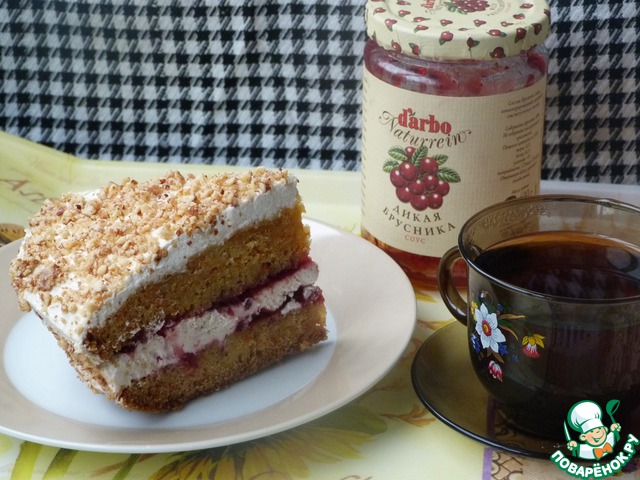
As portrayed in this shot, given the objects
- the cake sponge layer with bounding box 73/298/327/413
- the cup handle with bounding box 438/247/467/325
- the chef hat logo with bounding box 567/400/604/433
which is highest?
the cup handle with bounding box 438/247/467/325

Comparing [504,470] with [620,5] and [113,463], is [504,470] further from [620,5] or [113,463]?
[620,5]

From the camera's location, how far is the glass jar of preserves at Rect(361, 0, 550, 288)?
0.99 meters

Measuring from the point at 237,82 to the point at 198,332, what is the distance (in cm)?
57

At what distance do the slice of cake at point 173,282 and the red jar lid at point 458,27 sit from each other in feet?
0.71

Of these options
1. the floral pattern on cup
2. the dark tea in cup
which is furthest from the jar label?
the floral pattern on cup

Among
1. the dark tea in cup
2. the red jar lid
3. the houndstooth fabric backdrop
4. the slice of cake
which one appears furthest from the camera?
the houndstooth fabric backdrop

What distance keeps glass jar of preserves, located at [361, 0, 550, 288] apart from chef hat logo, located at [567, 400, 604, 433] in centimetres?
34

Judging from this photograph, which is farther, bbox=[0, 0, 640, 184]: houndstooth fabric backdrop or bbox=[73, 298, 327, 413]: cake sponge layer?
bbox=[0, 0, 640, 184]: houndstooth fabric backdrop

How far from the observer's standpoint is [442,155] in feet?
3.41

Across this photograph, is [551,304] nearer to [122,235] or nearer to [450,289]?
[450,289]

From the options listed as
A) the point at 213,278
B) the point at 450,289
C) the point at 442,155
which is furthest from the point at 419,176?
the point at 213,278

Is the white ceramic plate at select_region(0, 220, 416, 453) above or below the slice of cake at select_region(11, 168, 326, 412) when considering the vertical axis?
below

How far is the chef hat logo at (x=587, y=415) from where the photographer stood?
2.54ft

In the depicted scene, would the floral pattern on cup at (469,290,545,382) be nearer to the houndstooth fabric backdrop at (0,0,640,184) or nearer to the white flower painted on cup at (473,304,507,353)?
the white flower painted on cup at (473,304,507,353)
